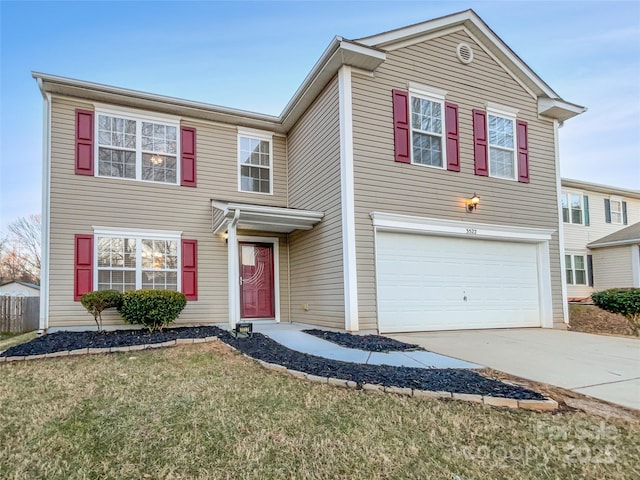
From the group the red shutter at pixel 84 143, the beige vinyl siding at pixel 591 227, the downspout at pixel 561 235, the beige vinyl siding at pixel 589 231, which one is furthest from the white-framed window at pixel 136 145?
the beige vinyl siding at pixel 591 227

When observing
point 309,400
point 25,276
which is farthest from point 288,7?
point 25,276

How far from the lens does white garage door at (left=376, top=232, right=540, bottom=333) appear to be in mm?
7734

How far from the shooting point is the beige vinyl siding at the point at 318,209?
25.0 feet

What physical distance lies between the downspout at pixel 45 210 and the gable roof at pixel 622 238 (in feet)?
61.1

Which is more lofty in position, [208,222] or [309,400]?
[208,222]

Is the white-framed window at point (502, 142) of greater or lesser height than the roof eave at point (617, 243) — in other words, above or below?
above

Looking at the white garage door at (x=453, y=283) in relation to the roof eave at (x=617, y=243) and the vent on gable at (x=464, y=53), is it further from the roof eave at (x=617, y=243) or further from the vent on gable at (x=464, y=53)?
the roof eave at (x=617, y=243)

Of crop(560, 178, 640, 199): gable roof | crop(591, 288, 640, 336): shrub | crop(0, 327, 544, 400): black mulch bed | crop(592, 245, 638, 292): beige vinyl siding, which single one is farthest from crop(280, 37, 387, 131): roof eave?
crop(592, 245, 638, 292): beige vinyl siding

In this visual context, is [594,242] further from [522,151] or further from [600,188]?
[522,151]

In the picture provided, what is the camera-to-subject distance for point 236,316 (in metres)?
7.54

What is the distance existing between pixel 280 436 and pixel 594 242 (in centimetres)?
1794

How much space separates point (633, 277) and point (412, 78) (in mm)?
13119

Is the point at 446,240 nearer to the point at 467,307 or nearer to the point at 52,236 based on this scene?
the point at 467,307

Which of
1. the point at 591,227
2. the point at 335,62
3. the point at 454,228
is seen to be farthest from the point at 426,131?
the point at 591,227
